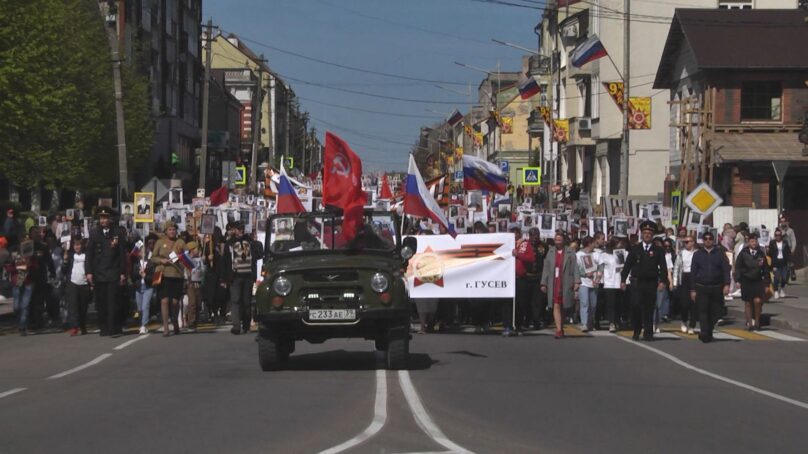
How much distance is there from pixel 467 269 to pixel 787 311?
8.31 metres

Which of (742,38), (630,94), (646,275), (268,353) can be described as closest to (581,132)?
(630,94)

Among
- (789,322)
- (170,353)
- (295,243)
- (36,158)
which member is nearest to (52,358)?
(170,353)

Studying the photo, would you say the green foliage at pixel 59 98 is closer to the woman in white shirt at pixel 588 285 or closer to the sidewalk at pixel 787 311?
Result: the woman in white shirt at pixel 588 285

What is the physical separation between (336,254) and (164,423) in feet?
16.4

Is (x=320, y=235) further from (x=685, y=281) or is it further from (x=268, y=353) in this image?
(x=685, y=281)

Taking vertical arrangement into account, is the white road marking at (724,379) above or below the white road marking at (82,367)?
above

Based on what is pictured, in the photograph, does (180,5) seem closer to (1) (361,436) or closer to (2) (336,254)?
(2) (336,254)

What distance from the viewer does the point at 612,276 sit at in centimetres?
2425

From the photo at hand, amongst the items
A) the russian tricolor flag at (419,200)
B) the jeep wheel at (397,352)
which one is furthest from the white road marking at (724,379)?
the jeep wheel at (397,352)

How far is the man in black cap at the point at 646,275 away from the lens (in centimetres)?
2097

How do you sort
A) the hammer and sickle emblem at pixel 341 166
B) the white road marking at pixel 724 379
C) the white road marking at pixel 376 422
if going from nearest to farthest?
the white road marking at pixel 376 422, the white road marking at pixel 724 379, the hammer and sickle emblem at pixel 341 166

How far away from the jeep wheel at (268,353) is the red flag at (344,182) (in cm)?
176

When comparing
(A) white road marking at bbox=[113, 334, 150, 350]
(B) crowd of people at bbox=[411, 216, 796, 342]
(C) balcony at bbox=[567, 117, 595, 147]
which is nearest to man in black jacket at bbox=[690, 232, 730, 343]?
(B) crowd of people at bbox=[411, 216, 796, 342]

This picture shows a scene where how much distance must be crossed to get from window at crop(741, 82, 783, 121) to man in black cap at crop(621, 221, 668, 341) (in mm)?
25679
